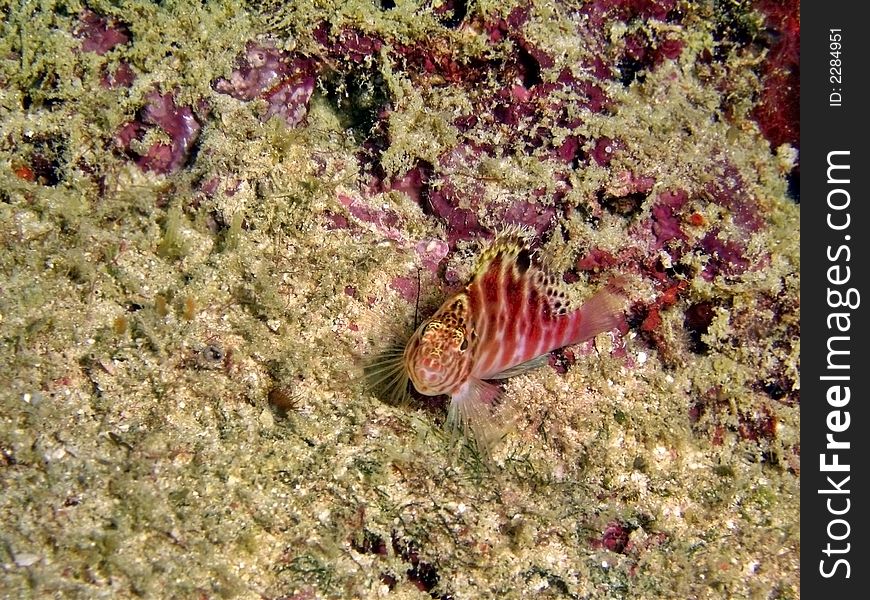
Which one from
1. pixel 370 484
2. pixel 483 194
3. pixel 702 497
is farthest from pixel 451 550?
pixel 483 194

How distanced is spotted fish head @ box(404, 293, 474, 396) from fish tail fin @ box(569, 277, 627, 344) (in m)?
0.72

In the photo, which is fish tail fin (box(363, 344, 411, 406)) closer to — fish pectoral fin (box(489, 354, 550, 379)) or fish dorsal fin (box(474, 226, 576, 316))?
fish pectoral fin (box(489, 354, 550, 379))

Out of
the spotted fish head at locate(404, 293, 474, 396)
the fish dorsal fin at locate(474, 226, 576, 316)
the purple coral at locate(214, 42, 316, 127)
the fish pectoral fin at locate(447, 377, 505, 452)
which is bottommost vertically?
the fish pectoral fin at locate(447, 377, 505, 452)

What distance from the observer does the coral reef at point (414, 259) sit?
10.5 feet

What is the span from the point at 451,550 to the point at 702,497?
5.63 ft


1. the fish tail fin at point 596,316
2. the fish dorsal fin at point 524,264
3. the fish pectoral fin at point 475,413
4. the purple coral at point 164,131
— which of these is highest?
the purple coral at point 164,131

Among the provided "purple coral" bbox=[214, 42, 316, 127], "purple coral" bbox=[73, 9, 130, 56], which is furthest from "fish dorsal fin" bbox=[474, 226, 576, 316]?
"purple coral" bbox=[73, 9, 130, 56]

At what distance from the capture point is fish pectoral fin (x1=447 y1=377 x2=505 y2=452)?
3293 mm

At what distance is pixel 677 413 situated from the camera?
141 inches

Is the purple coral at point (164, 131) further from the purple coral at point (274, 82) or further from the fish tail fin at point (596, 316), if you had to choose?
the fish tail fin at point (596, 316)

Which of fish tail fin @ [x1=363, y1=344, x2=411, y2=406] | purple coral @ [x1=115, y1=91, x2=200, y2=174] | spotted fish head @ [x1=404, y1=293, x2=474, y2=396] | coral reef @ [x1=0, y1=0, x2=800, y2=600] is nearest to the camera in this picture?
spotted fish head @ [x1=404, y1=293, x2=474, y2=396]

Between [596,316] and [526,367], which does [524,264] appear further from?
[526,367]

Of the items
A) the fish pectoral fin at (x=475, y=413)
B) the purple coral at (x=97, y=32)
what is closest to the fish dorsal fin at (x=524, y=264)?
the fish pectoral fin at (x=475, y=413)

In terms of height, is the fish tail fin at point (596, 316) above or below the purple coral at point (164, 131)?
below
